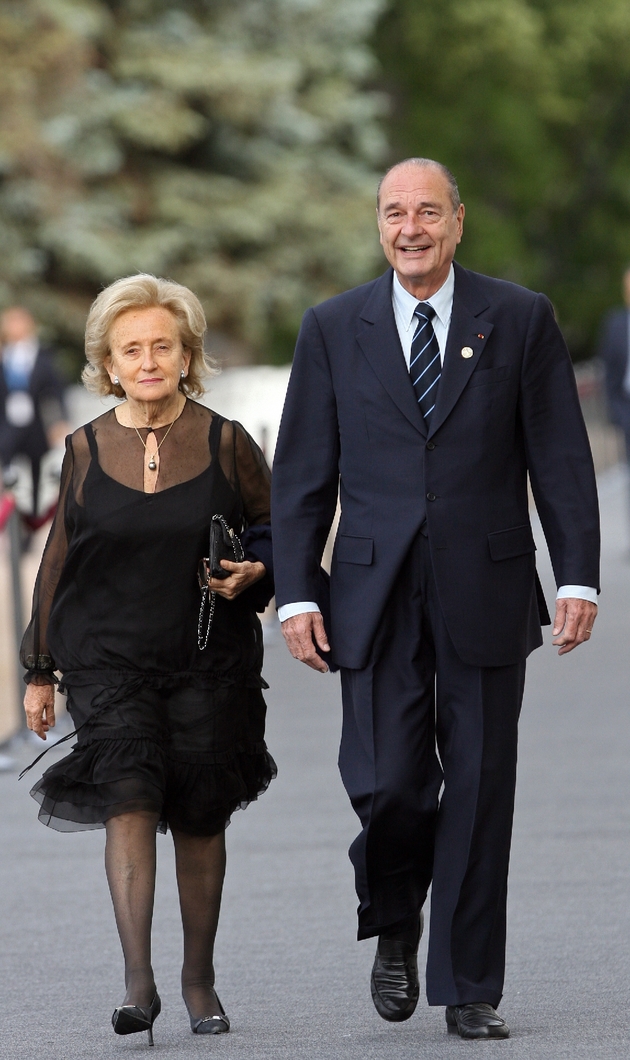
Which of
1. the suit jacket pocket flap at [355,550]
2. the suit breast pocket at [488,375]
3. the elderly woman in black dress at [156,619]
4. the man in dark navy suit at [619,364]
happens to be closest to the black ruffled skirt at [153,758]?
the elderly woman in black dress at [156,619]

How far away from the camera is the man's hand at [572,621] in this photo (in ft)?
16.6

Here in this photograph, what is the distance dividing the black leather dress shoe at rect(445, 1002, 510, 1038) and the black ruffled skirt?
753 millimetres

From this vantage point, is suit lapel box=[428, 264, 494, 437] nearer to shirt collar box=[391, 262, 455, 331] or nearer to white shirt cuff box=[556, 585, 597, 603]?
shirt collar box=[391, 262, 455, 331]

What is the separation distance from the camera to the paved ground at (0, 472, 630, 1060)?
5.06 meters

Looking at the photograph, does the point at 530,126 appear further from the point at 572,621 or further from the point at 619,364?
the point at 572,621

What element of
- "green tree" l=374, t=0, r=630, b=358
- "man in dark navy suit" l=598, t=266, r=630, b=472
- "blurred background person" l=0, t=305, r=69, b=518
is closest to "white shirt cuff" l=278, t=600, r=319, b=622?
"man in dark navy suit" l=598, t=266, r=630, b=472

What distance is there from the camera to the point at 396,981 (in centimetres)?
511

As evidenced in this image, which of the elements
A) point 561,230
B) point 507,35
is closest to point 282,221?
point 507,35

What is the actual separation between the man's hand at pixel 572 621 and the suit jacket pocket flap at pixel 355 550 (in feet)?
1.59

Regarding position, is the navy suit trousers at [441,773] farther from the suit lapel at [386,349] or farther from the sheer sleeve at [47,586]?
the sheer sleeve at [47,586]

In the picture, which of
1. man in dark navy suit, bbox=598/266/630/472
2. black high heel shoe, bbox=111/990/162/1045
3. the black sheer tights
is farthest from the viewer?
man in dark navy suit, bbox=598/266/630/472

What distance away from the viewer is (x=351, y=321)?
5172 millimetres

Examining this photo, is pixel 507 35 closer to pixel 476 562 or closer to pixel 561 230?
pixel 561 230

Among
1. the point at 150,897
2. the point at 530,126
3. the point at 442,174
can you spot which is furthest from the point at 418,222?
the point at 530,126
